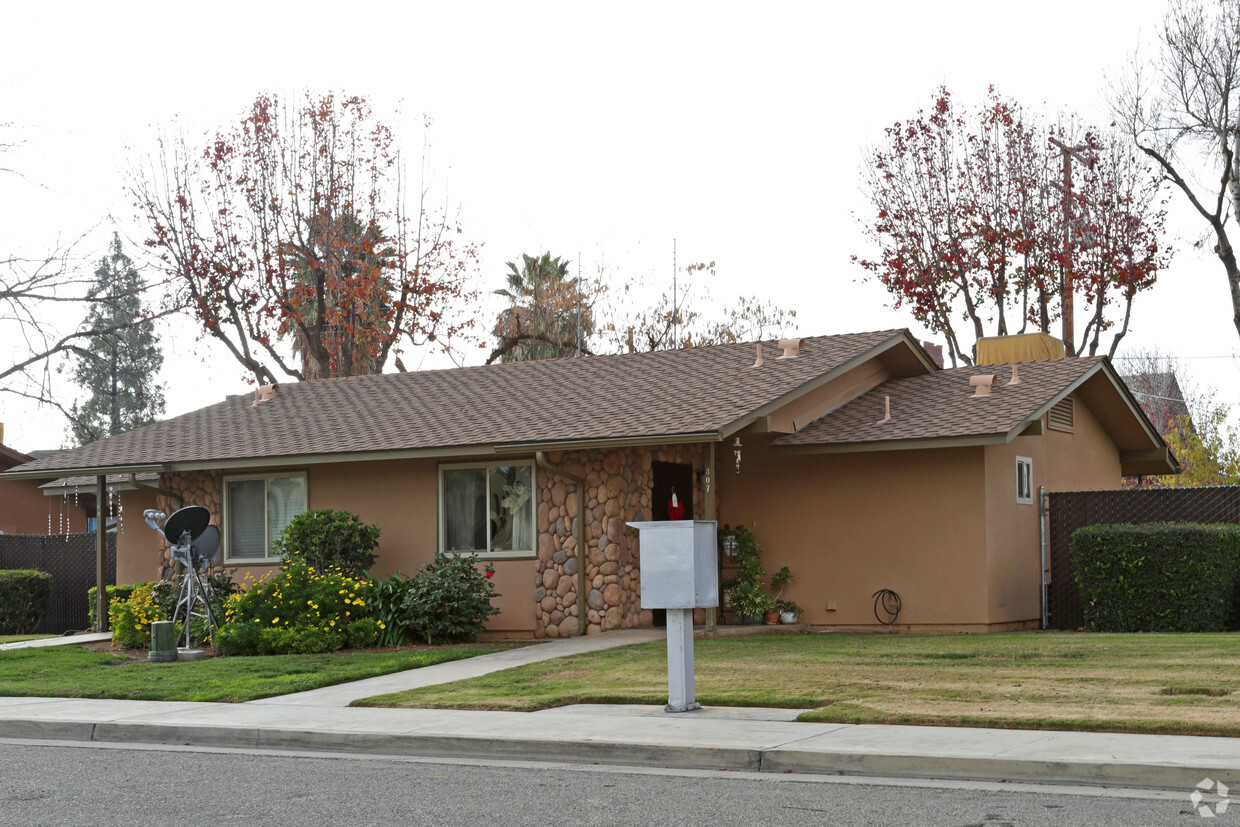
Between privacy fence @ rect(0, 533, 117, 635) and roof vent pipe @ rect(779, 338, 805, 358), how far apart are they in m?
12.6

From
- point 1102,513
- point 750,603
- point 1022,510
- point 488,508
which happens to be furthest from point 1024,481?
point 488,508

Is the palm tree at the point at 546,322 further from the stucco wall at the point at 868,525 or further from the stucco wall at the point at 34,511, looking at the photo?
the stucco wall at the point at 868,525

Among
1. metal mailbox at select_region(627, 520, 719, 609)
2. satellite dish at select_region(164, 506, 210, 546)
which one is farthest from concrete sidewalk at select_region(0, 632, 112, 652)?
metal mailbox at select_region(627, 520, 719, 609)

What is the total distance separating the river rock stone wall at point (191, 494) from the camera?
20094 mm

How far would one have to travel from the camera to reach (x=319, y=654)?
1564cm

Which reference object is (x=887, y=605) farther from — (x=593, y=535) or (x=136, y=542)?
(x=136, y=542)

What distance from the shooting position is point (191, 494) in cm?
2031

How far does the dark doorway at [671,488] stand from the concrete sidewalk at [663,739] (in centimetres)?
824

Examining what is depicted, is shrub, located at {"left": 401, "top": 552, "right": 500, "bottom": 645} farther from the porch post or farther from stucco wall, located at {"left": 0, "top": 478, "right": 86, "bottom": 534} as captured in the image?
stucco wall, located at {"left": 0, "top": 478, "right": 86, "bottom": 534}

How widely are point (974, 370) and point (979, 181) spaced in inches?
457

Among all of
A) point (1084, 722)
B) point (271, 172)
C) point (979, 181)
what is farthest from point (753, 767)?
point (271, 172)

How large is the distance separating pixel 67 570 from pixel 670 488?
39.4 ft

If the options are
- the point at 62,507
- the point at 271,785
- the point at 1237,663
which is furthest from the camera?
the point at 62,507

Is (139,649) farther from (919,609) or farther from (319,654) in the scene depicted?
(919,609)
